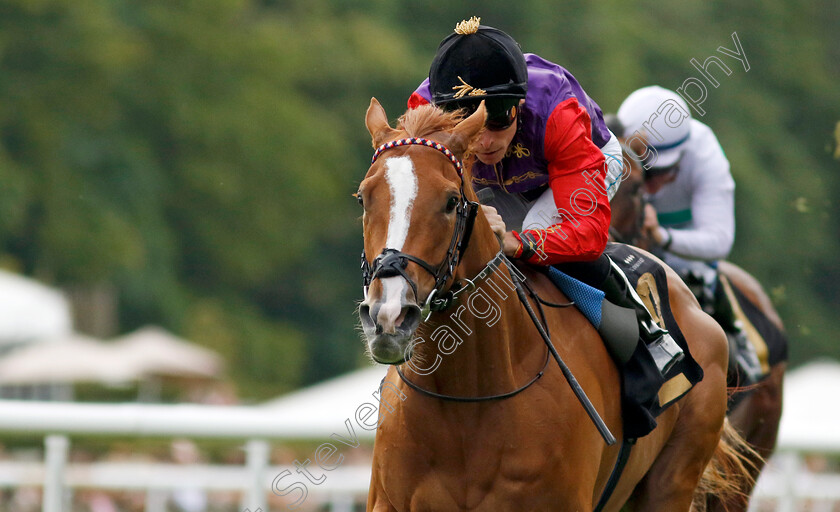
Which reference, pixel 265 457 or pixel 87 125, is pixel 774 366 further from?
pixel 87 125

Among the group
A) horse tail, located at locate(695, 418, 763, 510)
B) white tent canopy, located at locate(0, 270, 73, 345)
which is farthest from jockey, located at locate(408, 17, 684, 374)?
white tent canopy, located at locate(0, 270, 73, 345)

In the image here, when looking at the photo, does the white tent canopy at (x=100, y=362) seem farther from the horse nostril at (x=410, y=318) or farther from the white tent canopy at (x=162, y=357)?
the horse nostril at (x=410, y=318)

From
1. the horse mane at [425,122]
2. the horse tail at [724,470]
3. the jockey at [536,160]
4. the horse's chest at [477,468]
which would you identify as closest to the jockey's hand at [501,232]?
the jockey at [536,160]

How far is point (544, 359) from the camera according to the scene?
4078 mm

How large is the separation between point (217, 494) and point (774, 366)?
30.8 ft

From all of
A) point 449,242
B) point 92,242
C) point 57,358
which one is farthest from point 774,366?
point 92,242

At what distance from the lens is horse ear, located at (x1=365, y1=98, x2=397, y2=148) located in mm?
3760

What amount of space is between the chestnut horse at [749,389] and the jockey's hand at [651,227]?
1.8 inches

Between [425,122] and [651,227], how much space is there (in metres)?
2.98

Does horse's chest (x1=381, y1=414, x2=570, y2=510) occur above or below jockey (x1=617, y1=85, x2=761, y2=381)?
below

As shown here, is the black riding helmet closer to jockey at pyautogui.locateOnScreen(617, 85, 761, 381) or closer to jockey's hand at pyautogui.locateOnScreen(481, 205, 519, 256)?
jockey's hand at pyautogui.locateOnScreen(481, 205, 519, 256)

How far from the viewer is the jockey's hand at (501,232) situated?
3979 millimetres

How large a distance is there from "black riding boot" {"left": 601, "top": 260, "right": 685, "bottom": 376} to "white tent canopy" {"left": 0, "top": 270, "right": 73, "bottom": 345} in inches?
640

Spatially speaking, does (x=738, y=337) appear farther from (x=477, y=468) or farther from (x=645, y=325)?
(x=477, y=468)
